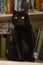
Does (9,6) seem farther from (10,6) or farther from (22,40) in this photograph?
(22,40)

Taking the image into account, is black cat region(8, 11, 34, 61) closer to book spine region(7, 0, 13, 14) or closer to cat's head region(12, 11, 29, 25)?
cat's head region(12, 11, 29, 25)

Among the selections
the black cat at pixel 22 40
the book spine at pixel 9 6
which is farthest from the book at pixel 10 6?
the black cat at pixel 22 40

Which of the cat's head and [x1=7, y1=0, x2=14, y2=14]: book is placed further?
[x1=7, y1=0, x2=14, y2=14]: book

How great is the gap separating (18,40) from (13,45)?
6cm

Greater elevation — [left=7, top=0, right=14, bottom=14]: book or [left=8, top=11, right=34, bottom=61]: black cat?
[left=7, top=0, right=14, bottom=14]: book

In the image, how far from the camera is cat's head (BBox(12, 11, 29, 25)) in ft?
4.06

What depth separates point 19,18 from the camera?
1260 millimetres

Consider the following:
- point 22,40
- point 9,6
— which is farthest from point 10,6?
point 22,40

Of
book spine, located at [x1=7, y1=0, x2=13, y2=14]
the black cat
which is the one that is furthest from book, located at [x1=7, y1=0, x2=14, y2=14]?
the black cat

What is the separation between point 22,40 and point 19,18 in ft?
0.66

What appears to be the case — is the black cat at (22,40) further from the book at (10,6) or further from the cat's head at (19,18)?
the book at (10,6)

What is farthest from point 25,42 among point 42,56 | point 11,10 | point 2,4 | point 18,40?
point 2,4

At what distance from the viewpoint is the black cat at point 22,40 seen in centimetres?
122

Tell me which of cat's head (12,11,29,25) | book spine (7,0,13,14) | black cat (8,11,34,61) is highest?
book spine (7,0,13,14)
